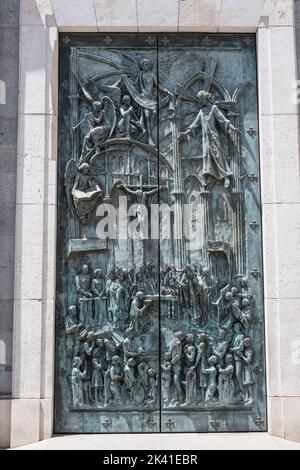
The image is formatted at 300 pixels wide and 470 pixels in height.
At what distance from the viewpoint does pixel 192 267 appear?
886 cm

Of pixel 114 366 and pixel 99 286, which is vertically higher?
pixel 99 286

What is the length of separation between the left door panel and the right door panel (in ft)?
0.69

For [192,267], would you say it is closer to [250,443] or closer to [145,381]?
[145,381]

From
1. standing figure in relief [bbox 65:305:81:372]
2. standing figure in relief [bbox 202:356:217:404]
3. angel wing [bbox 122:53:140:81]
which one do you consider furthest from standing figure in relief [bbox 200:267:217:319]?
angel wing [bbox 122:53:140:81]

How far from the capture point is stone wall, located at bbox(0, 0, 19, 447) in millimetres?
8500

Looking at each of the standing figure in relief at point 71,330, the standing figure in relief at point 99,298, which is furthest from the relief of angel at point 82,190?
the standing figure in relief at point 71,330

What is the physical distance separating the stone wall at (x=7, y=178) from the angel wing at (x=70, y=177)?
69cm

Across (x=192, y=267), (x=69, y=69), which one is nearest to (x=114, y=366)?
(x=192, y=267)

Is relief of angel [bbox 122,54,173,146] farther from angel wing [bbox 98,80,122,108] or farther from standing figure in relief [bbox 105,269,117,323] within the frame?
standing figure in relief [bbox 105,269,117,323]

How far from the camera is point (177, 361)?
8.63 meters

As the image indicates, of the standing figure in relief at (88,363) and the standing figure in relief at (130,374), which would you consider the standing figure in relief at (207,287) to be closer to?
the standing figure in relief at (130,374)

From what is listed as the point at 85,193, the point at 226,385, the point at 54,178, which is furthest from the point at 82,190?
the point at 226,385

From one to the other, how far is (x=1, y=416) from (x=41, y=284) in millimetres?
1698

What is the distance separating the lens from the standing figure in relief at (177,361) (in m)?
8.60
